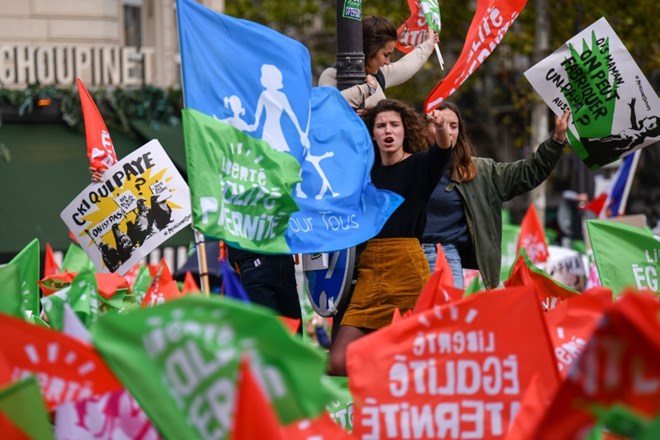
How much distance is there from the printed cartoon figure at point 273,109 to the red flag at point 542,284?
125 centimetres

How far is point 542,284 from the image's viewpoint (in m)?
7.15

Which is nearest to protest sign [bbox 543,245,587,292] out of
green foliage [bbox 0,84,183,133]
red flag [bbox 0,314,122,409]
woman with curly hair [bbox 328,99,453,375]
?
woman with curly hair [bbox 328,99,453,375]

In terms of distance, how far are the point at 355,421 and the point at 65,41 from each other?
16248mm

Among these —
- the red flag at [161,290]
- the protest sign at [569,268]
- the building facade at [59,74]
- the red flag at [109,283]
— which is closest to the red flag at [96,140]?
the red flag at [109,283]

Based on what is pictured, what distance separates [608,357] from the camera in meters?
3.52

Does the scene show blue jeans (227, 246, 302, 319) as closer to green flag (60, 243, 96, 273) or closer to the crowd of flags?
the crowd of flags

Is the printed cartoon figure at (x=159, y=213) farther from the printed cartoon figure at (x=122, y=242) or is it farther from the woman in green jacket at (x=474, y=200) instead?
the woman in green jacket at (x=474, y=200)

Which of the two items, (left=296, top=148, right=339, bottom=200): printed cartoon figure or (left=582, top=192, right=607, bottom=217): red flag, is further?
(left=582, top=192, right=607, bottom=217): red flag

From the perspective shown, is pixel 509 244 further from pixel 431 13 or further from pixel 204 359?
pixel 204 359

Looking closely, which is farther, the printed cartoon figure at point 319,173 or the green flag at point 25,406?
the printed cartoon figure at point 319,173

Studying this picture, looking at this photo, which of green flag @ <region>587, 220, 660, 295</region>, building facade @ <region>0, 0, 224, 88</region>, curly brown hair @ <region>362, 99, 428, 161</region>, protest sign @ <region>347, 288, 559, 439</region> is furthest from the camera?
building facade @ <region>0, 0, 224, 88</region>

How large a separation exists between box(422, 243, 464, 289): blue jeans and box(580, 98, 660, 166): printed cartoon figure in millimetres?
883

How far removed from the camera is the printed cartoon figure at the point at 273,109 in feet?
20.7

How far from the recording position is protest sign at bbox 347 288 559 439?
4.68 m
